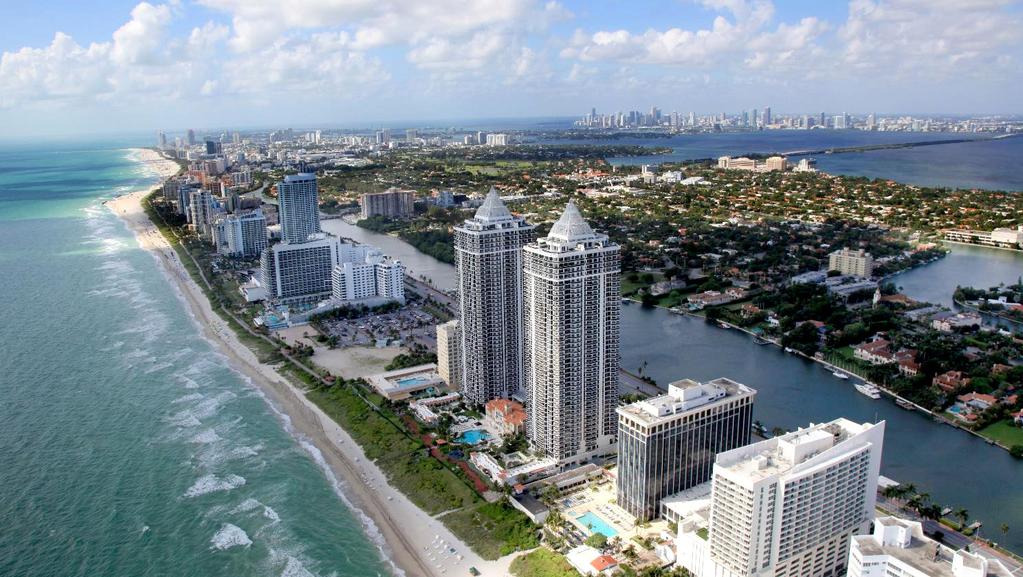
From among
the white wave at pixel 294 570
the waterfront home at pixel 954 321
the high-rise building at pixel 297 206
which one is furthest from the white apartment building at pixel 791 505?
the high-rise building at pixel 297 206

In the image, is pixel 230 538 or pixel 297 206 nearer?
pixel 230 538

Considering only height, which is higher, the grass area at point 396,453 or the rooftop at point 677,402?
the rooftop at point 677,402

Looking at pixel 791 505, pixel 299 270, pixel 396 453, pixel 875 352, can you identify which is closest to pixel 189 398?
pixel 396 453

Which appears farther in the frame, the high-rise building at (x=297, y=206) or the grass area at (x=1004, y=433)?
the high-rise building at (x=297, y=206)

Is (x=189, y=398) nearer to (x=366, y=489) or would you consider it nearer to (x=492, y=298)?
(x=366, y=489)

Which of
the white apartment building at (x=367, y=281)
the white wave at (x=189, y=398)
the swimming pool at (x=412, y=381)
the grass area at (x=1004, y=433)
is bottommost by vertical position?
the grass area at (x=1004, y=433)

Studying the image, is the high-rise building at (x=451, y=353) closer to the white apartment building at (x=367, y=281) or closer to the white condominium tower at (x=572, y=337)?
the white condominium tower at (x=572, y=337)

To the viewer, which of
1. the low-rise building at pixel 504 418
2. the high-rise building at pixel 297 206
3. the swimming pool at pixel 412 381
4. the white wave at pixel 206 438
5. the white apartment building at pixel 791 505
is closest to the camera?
the white apartment building at pixel 791 505
